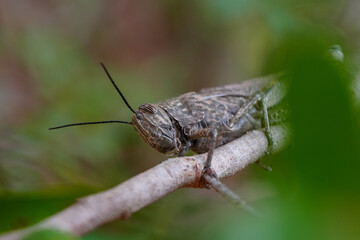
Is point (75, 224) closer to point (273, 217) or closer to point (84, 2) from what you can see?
point (273, 217)

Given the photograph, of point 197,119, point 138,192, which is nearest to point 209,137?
point 197,119

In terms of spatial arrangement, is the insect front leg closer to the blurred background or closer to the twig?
the twig

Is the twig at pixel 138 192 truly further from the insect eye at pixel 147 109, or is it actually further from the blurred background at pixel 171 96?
the insect eye at pixel 147 109

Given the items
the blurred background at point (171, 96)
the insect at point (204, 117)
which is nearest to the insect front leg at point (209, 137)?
the insect at point (204, 117)

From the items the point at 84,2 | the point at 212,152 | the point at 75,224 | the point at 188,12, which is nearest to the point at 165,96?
the point at 188,12

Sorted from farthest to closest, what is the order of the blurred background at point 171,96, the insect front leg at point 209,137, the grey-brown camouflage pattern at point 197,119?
the grey-brown camouflage pattern at point 197,119, the insect front leg at point 209,137, the blurred background at point 171,96

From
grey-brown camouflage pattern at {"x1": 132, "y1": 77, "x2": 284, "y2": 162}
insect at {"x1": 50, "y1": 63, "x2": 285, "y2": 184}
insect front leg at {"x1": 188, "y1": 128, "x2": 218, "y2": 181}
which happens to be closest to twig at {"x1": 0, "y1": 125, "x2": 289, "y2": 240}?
insect front leg at {"x1": 188, "y1": 128, "x2": 218, "y2": 181}
